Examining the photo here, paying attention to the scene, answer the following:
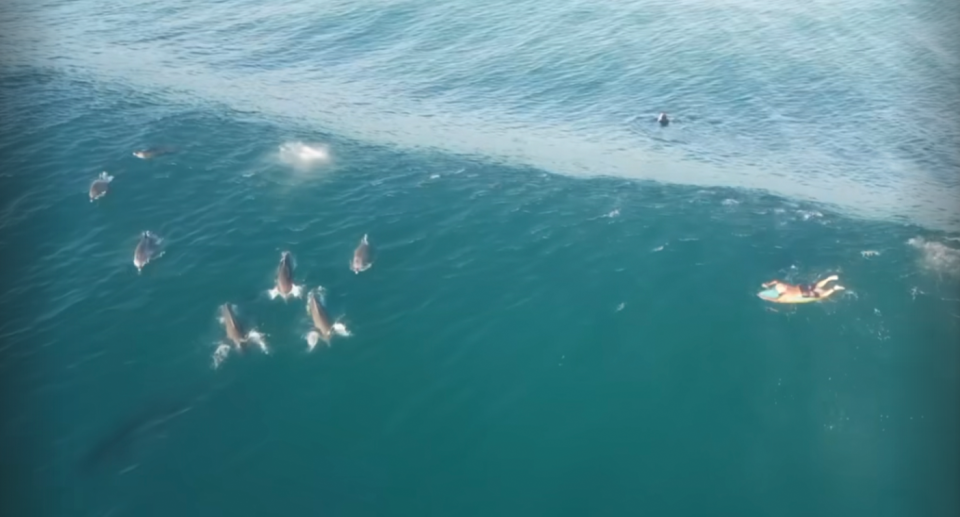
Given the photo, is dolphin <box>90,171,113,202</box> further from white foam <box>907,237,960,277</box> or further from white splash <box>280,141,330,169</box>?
white foam <box>907,237,960,277</box>

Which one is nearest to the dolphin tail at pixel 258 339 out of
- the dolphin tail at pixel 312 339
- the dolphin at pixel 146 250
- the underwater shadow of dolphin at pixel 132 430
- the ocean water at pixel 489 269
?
the ocean water at pixel 489 269

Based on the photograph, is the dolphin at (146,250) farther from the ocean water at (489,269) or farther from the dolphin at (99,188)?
the dolphin at (99,188)

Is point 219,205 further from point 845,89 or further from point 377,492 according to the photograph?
point 845,89

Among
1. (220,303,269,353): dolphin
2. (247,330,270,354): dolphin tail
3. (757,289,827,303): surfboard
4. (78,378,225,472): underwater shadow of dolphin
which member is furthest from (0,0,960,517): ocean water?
(220,303,269,353): dolphin

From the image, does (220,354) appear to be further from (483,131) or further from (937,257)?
(937,257)

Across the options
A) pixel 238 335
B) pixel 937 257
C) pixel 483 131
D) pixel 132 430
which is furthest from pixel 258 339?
pixel 937 257
